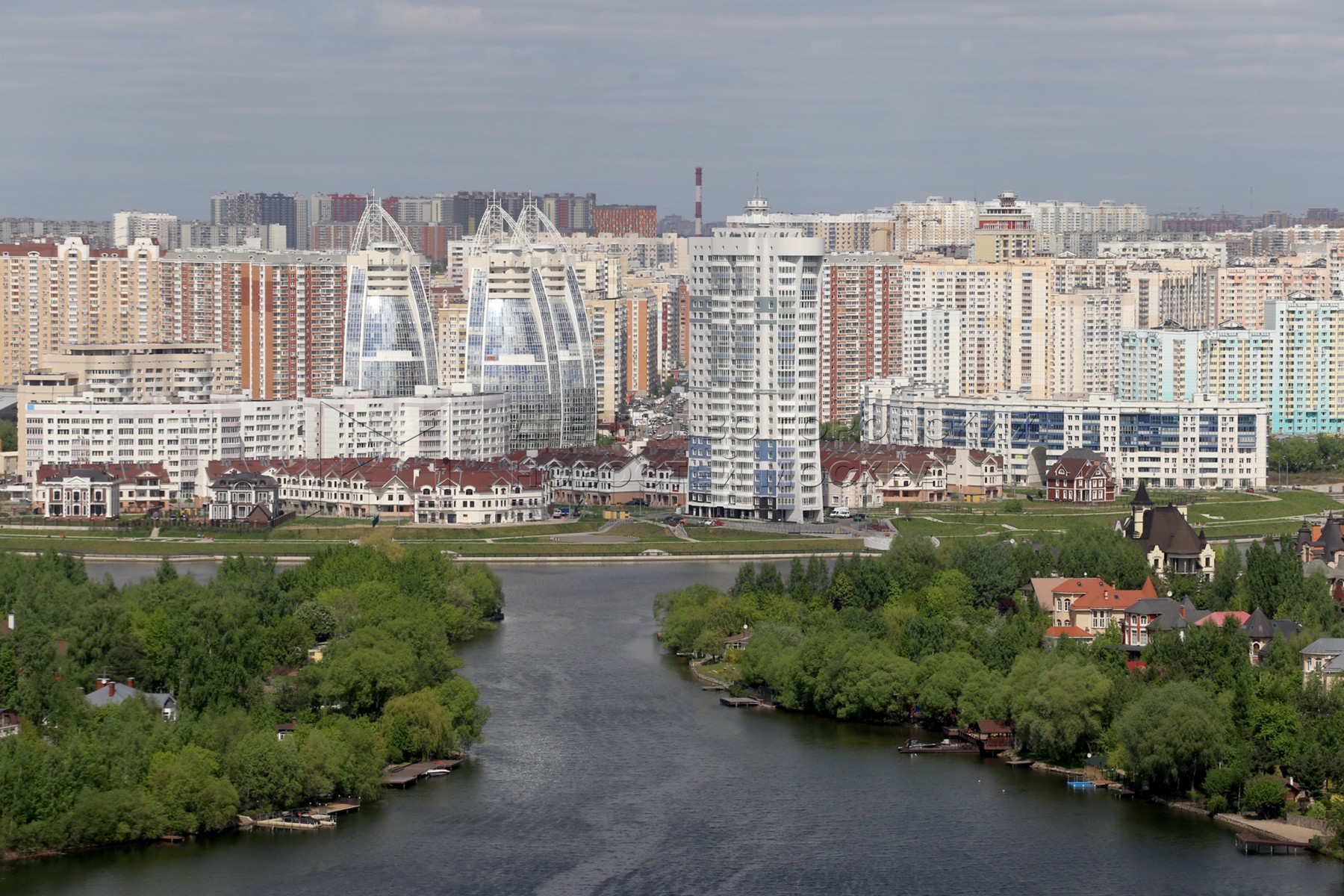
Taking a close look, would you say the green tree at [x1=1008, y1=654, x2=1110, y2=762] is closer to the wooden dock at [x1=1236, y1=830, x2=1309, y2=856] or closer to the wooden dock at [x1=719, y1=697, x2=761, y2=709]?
the wooden dock at [x1=1236, y1=830, x2=1309, y2=856]

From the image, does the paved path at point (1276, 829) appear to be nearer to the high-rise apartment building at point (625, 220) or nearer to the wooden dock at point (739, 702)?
the wooden dock at point (739, 702)

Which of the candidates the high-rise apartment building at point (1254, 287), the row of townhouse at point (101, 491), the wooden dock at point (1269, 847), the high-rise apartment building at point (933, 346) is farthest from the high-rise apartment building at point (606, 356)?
the wooden dock at point (1269, 847)

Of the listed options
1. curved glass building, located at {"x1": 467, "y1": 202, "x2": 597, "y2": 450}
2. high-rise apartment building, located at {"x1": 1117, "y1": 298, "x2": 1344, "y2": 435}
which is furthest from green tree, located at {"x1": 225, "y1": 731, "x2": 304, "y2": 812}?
high-rise apartment building, located at {"x1": 1117, "y1": 298, "x2": 1344, "y2": 435}

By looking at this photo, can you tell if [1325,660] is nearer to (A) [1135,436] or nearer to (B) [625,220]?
(A) [1135,436]

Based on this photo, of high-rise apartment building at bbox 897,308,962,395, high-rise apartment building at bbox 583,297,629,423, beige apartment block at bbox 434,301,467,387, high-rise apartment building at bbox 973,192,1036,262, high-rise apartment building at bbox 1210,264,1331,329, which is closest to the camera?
high-rise apartment building at bbox 897,308,962,395

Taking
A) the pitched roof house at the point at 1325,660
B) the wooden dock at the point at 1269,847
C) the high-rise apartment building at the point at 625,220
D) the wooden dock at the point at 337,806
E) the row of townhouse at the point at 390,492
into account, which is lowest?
the wooden dock at the point at 1269,847

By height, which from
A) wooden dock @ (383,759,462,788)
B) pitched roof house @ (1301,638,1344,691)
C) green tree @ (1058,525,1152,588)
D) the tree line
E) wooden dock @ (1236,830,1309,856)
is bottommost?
wooden dock @ (1236,830,1309,856)

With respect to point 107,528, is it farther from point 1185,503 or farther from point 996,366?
point 996,366
